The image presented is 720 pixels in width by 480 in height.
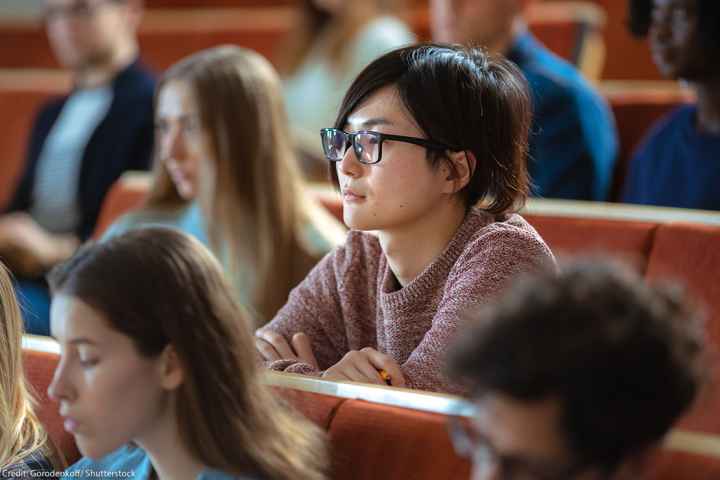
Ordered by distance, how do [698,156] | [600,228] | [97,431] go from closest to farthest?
[97,431] < [600,228] < [698,156]

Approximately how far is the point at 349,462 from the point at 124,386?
0.25m

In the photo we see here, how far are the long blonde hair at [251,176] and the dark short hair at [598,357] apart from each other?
128 cm

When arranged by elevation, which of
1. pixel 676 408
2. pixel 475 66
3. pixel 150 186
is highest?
pixel 475 66

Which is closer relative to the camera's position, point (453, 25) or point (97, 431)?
point (97, 431)

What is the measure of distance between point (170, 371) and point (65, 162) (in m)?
2.20

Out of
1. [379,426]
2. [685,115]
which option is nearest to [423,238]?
[379,426]

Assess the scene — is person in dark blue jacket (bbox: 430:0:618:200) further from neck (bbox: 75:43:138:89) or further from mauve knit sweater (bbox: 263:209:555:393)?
neck (bbox: 75:43:138:89)

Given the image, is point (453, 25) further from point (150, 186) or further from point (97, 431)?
point (97, 431)

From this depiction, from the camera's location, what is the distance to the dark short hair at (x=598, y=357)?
810mm

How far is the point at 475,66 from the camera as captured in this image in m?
1.42

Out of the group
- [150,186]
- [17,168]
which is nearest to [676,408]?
[150,186]

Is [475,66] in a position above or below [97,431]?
above

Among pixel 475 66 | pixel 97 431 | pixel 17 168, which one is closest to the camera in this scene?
pixel 97 431

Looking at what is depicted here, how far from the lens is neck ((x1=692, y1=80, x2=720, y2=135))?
7.56 ft
